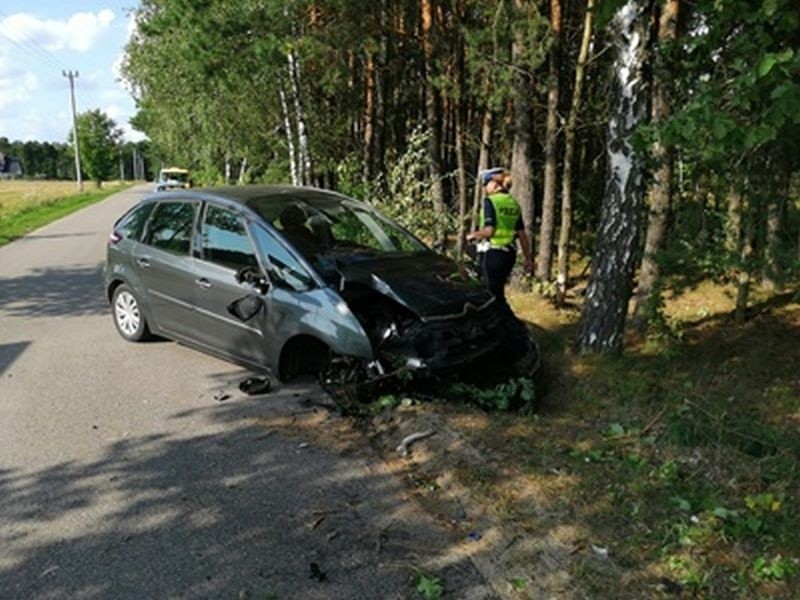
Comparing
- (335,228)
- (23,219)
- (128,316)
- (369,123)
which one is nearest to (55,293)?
(128,316)

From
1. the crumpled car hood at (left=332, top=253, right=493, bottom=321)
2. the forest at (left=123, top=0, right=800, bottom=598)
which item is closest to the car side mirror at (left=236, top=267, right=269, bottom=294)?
the crumpled car hood at (left=332, top=253, right=493, bottom=321)

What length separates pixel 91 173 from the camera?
82.8 meters

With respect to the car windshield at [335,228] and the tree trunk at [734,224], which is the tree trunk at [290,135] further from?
the tree trunk at [734,224]

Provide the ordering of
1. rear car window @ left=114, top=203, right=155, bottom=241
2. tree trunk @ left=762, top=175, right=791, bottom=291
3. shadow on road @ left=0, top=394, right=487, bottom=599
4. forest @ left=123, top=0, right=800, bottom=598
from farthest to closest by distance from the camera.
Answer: rear car window @ left=114, top=203, right=155, bottom=241
tree trunk @ left=762, top=175, right=791, bottom=291
forest @ left=123, top=0, right=800, bottom=598
shadow on road @ left=0, top=394, right=487, bottom=599

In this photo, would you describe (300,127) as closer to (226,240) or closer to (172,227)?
(172,227)

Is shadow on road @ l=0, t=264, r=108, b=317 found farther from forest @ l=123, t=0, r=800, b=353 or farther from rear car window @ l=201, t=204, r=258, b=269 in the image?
forest @ l=123, t=0, r=800, b=353

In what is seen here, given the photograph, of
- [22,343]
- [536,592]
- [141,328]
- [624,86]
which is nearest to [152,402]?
[141,328]

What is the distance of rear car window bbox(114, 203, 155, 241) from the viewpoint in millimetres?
7078

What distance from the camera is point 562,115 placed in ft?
36.2

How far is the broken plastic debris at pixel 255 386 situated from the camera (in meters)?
5.59

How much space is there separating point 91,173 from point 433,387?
87.9 metres

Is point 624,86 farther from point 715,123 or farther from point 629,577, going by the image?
point 629,577

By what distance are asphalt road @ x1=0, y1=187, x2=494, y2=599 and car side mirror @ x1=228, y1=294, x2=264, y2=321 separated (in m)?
0.61

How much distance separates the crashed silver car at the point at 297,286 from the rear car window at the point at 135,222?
2 cm
